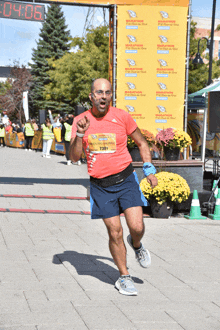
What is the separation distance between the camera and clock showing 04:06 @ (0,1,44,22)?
1002 centimetres

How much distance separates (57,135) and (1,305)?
20661 millimetres

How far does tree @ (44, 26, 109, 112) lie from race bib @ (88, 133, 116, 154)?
1100 inches

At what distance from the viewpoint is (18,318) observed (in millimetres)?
3645

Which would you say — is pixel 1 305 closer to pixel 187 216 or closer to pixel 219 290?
pixel 219 290

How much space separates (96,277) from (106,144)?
1417mm

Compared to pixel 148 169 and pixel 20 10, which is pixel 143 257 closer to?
pixel 148 169

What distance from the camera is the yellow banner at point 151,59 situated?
9.84 meters

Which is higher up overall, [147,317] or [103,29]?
[103,29]

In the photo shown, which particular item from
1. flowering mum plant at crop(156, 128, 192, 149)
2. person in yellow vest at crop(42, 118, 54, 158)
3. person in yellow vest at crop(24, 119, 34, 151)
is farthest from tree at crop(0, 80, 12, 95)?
flowering mum plant at crop(156, 128, 192, 149)

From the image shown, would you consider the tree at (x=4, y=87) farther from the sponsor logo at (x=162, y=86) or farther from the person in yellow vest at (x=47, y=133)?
the sponsor logo at (x=162, y=86)

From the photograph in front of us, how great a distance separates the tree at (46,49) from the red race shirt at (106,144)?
2409 inches

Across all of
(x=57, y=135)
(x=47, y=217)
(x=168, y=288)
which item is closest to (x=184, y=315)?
(x=168, y=288)

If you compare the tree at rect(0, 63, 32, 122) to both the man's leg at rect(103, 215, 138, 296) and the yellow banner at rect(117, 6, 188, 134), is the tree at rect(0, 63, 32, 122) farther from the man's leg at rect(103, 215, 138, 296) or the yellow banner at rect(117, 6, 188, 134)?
the man's leg at rect(103, 215, 138, 296)

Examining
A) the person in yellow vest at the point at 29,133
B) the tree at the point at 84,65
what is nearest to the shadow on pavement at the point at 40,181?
the person in yellow vest at the point at 29,133
